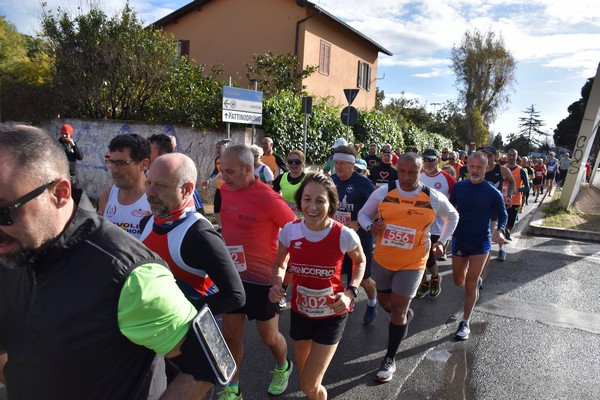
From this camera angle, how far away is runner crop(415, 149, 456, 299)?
6.46 meters

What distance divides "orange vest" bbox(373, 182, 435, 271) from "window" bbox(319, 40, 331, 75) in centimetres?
1972

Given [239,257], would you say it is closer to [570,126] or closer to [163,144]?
[163,144]

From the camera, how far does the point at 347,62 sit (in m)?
25.9

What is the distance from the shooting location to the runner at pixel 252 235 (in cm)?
355

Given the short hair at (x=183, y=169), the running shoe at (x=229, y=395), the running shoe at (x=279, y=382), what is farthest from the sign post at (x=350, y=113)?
the short hair at (x=183, y=169)

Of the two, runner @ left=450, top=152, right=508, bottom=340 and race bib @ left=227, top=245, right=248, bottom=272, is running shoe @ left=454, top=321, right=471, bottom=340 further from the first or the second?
race bib @ left=227, top=245, right=248, bottom=272

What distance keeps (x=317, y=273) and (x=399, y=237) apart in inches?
54.2

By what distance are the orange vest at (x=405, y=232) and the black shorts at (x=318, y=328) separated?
1.28 metres

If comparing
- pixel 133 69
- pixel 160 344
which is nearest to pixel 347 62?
pixel 133 69

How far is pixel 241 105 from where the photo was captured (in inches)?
403

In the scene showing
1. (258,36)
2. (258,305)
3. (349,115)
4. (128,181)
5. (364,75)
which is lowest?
(258,305)

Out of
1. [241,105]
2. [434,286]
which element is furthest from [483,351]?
[241,105]

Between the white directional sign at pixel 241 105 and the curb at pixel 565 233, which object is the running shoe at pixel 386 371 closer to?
the white directional sign at pixel 241 105

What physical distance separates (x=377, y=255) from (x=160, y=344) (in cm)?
323
